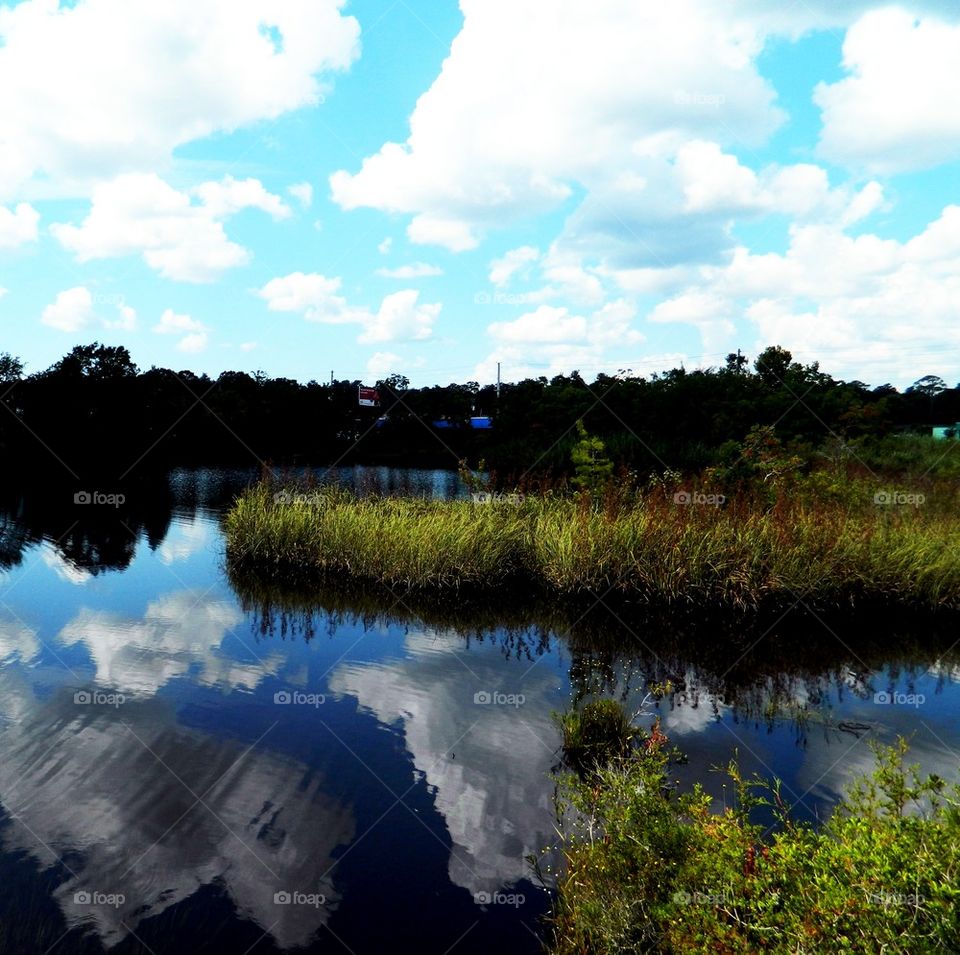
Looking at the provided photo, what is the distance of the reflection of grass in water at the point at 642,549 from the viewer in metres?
10.3

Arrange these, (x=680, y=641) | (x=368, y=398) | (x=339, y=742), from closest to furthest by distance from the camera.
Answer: (x=339, y=742), (x=680, y=641), (x=368, y=398)

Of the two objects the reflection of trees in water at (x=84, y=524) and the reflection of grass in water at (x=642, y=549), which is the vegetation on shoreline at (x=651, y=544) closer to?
the reflection of grass in water at (x=642, y=549)

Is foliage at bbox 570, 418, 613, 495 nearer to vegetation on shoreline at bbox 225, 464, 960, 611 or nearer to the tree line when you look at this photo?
vegetation on shoreline at bbox 225, 464, 960, 611

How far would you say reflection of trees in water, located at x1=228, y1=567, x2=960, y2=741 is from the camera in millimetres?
7000

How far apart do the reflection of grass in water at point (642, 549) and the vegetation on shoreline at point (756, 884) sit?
6.85m

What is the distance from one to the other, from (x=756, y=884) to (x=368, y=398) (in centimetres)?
5277

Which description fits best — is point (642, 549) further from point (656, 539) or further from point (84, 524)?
point (84, 524)

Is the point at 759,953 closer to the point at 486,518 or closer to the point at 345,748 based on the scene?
the point at 345,748

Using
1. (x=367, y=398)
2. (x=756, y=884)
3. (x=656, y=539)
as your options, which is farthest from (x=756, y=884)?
(x=367, y=398)

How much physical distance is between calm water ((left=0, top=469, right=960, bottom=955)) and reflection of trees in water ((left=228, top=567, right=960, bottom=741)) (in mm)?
47

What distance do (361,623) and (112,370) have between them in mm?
40746

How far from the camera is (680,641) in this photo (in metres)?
8.70

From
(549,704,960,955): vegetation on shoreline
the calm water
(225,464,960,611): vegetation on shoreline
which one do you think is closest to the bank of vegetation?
(225,464,960,611): vegetation on shoreline

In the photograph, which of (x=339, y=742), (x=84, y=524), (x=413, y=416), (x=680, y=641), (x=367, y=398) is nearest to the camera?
(x=339, y=742)
